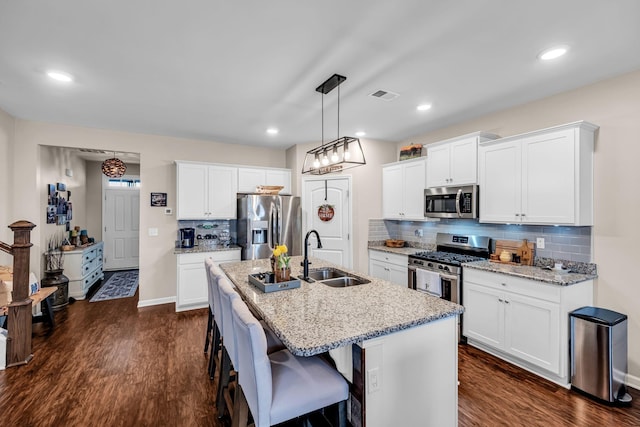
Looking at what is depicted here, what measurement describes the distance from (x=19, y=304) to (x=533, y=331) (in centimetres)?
490

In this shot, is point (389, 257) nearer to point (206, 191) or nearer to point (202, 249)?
point (202, 249)

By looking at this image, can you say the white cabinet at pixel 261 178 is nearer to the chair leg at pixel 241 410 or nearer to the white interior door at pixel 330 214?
the white interior door at pixel 330 214

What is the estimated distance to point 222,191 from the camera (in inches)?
191

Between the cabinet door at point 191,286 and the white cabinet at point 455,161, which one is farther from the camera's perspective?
the cabinet door at point 191,286

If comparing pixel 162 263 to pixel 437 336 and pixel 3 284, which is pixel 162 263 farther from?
pixel 437 336

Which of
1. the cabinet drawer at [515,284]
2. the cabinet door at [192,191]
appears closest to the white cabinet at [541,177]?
the cabinet drawer at [515,284]

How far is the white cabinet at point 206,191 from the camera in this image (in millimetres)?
4602

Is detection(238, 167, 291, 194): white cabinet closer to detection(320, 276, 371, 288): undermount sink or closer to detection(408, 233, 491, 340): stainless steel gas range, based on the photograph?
detection(408, 233, 491, 340): stainless steel gas range

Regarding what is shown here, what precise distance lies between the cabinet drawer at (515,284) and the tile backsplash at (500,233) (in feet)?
2.10

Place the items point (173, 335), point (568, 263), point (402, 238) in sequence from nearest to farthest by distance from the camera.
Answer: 1. point (568, 263)
2. point (173, 335)
3. point (402, 238)

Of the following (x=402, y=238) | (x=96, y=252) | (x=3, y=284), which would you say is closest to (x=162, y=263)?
(x=3, y=284)

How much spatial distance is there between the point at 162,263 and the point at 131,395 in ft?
8.65

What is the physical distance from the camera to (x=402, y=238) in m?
5.14

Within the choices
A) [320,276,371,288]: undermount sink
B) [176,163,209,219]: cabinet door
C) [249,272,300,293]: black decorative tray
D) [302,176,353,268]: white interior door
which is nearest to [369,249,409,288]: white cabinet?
[302,176,353,268]: white interior door
